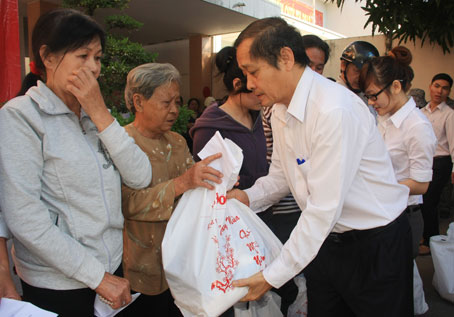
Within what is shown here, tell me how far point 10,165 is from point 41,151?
98mm

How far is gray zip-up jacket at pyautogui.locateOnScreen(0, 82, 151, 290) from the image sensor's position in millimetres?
Result: 1176

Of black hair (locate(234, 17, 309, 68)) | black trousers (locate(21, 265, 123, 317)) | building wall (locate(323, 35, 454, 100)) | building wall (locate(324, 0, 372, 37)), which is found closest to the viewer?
black trousers (locate(21, 265, 123, 317))

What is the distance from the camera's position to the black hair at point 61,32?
50.7 inches

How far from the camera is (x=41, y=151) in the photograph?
1.21 metres

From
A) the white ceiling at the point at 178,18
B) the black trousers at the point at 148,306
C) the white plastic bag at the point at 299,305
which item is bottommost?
the white plastic bag at the point at 299,305

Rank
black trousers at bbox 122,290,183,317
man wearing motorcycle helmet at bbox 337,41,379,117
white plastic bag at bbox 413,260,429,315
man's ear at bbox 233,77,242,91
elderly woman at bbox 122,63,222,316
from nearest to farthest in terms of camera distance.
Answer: elderly woman at bbox 122,63,222,316
black trousers at bbox 122,290,183,317
man's ear at bbox 233,77,242,91
white plastic bag at bbox 413,260,429,315
man wearing motorcycle helmet at bbox 337,41,379,117

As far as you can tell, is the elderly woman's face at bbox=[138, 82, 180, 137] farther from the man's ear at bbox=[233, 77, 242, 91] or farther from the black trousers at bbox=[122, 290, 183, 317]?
the black trousers at bbox=[122, 290, 183, 317]

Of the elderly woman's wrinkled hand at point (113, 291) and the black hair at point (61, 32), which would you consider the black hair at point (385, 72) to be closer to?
the black hair at point (61, 32)

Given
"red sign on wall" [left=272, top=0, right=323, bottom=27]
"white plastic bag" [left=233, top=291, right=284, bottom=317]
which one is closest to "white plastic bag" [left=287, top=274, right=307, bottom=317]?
"white plastic bag" [left=233, top=291, right=284, bottom=317]

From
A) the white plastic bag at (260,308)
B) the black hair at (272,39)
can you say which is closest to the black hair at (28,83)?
the black hair at (272,39)

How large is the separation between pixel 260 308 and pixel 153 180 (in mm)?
828

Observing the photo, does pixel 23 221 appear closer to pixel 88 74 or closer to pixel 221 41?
pixel 88 74

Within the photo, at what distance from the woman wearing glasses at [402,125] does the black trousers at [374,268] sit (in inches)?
28.9

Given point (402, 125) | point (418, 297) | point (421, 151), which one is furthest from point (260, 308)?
point (418, 297)
